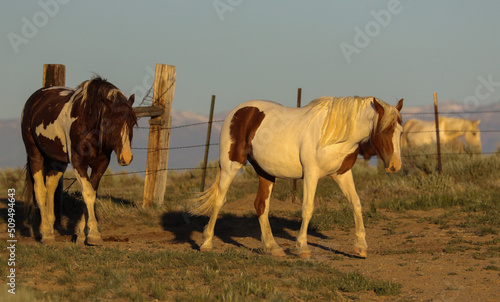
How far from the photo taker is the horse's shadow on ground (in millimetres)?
11273

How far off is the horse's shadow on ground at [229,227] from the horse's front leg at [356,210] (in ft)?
6.62

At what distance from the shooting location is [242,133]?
966 cm

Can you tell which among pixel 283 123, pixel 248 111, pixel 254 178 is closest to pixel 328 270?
pixel 283 123

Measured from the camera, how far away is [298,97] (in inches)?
623

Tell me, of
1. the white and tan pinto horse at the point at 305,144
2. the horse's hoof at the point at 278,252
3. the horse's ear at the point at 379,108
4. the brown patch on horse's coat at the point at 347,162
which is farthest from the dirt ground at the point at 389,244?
the horse's ear at the point at 379,108

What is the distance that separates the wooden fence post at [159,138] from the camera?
45.6ft

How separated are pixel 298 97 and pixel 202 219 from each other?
14.9 feet

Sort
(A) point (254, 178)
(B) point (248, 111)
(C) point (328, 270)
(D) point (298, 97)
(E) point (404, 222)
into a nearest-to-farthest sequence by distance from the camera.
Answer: (C) point (328, 270) → (B) point (248, 111) → (E) point (404, 222) → (D) point (298, 97) → (A) point (254, 178)

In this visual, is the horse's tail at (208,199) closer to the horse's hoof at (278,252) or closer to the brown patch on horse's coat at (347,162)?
the horse's hoof at (278,252)

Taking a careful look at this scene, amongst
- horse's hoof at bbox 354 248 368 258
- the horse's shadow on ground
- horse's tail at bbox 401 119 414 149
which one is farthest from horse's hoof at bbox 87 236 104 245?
horse's tail at bbox 401 119 414 149

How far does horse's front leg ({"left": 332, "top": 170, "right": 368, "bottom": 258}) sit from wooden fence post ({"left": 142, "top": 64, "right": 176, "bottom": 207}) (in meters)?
5.94

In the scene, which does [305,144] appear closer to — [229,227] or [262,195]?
[262,195]

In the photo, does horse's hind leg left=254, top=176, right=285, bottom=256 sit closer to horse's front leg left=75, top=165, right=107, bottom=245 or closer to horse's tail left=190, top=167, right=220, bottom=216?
horse's tail left=190, top=167, right=220, bottom=216

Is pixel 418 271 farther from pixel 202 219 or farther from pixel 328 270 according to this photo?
pixel 202 219
